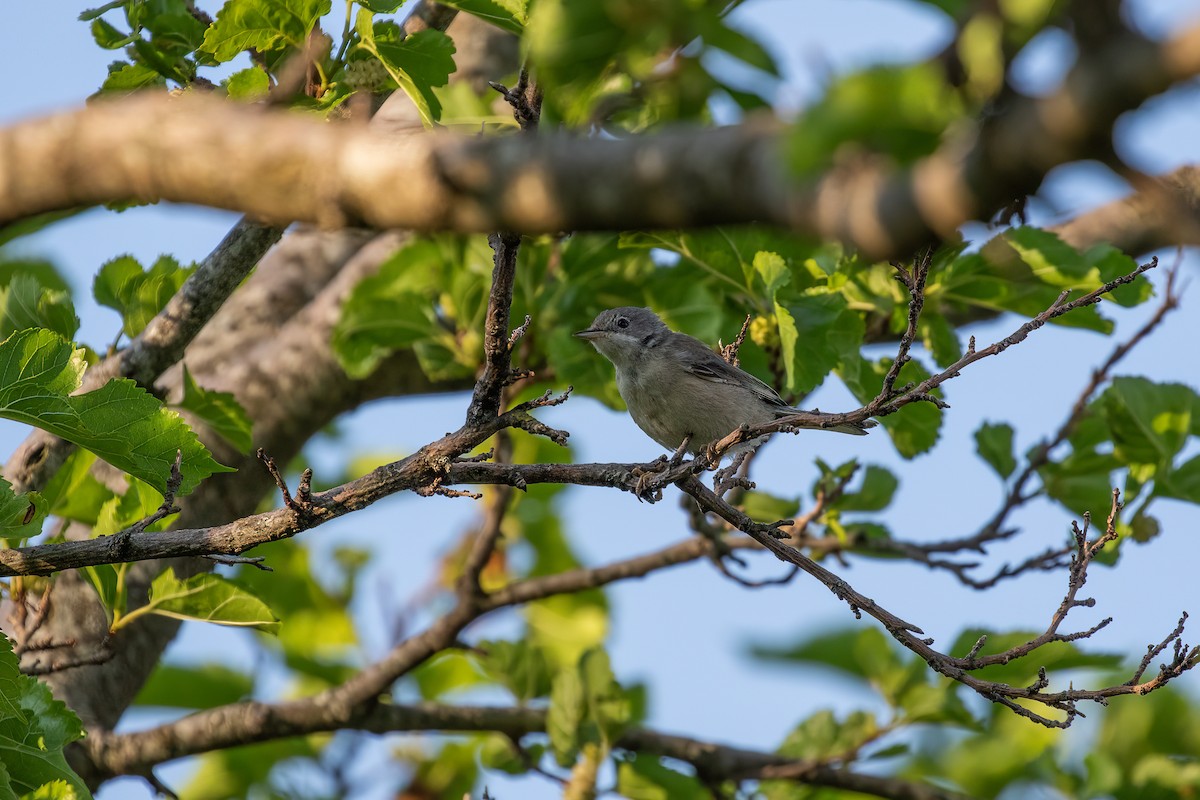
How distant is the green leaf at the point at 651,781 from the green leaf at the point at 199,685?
3047 millimetres

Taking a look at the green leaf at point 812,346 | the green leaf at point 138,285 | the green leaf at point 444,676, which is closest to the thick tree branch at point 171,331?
the green leaf at point 138,285

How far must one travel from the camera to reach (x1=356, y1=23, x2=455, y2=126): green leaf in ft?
14.0

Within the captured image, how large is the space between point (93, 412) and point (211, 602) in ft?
4.83

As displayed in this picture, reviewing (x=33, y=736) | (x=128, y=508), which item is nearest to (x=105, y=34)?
(x=128, y=508)

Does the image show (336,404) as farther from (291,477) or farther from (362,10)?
(362,10)

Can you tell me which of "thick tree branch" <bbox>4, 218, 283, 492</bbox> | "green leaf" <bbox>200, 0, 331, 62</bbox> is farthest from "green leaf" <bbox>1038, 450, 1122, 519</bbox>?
"green leaf" <bbox>200, 0, 331, 62</bbox>

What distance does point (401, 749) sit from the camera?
A: 839cm

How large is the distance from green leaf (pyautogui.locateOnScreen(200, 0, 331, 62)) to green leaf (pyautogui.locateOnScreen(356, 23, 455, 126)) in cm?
31

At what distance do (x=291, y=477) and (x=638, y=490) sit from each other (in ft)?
15.8

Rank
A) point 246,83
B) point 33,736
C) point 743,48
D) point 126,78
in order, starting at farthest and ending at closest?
point 126,78 → point 246,83 → point 33,736 → point 743,48

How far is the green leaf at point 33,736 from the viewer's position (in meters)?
4.11

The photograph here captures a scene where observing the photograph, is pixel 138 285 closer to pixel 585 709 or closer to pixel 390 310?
pixel 390 310

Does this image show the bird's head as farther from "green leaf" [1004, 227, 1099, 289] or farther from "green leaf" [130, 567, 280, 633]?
"green leaf" [130, 567, 280, 633]

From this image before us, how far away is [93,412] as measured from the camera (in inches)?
150
